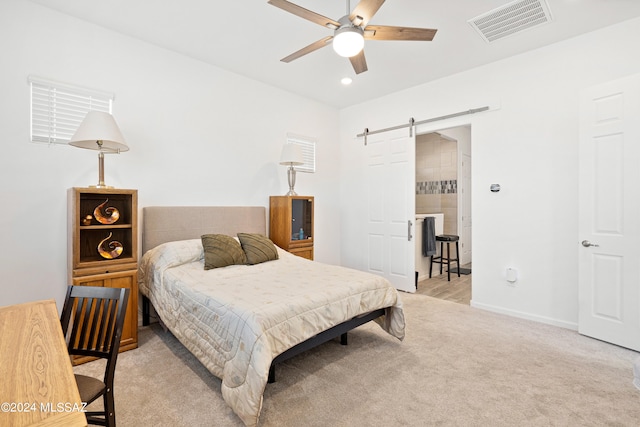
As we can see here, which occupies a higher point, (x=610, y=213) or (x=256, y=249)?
(x=610, y=213)

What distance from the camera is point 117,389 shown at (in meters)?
2.12

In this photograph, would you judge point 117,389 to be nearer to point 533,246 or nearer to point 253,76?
Answer: point 253,76

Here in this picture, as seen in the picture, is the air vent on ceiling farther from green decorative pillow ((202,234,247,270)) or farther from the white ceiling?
green decorative pillow ((202,234,247,270))

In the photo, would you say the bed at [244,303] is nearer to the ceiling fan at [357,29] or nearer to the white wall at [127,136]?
the white wall at [127,136]

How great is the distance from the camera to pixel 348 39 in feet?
6.99

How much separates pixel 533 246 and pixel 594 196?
773 mm

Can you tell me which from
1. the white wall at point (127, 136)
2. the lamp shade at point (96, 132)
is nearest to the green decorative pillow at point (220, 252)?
the white wall at point (127, 136)

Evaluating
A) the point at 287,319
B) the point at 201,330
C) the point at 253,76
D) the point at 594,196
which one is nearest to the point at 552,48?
the point at 594,196

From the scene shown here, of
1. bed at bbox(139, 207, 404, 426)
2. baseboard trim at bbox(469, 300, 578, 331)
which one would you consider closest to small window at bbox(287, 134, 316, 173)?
bed at bbox(139, 207, 404, 426)

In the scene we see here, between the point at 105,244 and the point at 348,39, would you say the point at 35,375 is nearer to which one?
the point at 105,244

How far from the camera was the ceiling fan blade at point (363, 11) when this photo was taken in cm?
196

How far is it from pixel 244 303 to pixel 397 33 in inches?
84.3

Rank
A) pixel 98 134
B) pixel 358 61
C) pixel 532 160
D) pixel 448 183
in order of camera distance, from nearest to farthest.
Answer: pixel 98 134
pixel 358 61
pixel 532 160
pixel 448 183

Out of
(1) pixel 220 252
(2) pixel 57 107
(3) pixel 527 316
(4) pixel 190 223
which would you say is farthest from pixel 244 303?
(3) pixel 527 316
